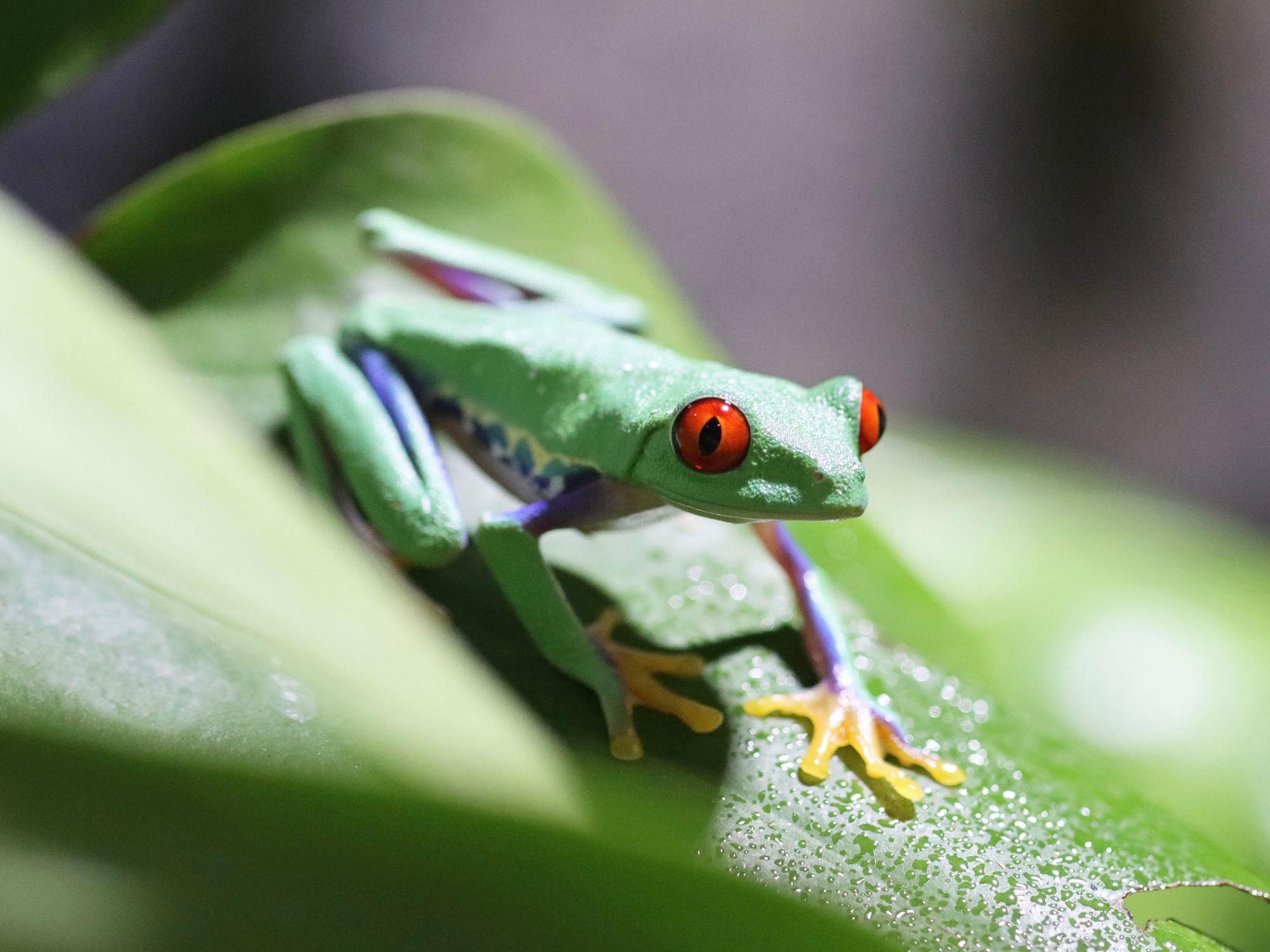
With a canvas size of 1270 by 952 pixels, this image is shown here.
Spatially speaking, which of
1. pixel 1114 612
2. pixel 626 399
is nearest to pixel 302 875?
pixel 626 399

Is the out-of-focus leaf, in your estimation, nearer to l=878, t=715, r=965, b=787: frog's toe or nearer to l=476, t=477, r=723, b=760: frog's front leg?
l=878, t=715, r=965, b=787: frog's toe

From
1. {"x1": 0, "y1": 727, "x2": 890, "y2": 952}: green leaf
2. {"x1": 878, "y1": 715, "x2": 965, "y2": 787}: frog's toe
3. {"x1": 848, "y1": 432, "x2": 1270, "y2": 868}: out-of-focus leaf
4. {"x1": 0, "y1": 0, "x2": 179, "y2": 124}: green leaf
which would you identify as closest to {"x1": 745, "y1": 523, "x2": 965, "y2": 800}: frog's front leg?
{"x1": 878, "y1": 715, "x2": 965, "y2": 787}: frog's toe

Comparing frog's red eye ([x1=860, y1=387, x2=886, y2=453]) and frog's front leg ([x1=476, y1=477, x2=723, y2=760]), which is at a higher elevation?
frog's red eye ([x1=860, y1=387, x2=886, y2=453])

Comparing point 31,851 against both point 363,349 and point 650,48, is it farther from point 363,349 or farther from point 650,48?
point 650,48

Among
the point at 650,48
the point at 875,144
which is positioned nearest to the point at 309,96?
the point at 650,48

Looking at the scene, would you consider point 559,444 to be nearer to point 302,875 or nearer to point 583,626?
point 583,626

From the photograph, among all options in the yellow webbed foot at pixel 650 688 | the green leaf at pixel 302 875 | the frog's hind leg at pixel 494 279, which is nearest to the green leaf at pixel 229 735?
the green leaf at pixel 302 875
